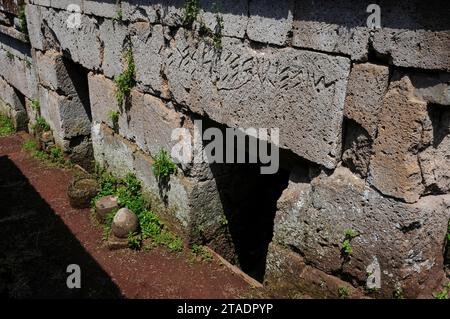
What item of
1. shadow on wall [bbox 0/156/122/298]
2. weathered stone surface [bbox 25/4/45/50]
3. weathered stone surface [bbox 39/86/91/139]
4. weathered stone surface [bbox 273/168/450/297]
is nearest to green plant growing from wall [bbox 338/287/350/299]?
weathered stone surface [bbox 273/168/450/297]

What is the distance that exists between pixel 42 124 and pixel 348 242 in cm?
554

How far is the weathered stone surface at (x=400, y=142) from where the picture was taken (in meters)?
Answer: 2.46

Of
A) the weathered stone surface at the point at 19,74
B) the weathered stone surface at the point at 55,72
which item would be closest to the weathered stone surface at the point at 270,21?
the weathered stone surface at the point at 55,72

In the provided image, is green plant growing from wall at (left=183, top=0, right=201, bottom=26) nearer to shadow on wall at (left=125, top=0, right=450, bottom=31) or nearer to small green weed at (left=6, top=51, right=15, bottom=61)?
shadow on wall at (left=125, top=0, right=450, bottom=31)

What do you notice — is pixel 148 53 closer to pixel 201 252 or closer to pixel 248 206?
pixel 248 206

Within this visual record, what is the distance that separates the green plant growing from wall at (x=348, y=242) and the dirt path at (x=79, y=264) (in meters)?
1.16

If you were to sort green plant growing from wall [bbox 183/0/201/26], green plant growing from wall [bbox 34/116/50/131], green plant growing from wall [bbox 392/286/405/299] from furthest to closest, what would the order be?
green plant growing from wall [bbox 34/116/50/131]
green plant growing from wall [bbox 183/0/201/26]
green plant growing from wall [bbox 392/286/405/299]

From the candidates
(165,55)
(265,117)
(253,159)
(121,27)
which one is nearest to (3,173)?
(121,27)

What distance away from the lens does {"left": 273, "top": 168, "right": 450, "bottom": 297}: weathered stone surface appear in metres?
2.72

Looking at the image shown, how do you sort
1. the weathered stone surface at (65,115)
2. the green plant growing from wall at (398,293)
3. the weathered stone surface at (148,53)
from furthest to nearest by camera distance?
1. the weathered stone surface at (65,115)
2. the weathered stone surface at (148,53)
3. the green plant growing from wall at (398,293)

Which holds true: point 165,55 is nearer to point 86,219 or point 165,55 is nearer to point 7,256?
point 86,219

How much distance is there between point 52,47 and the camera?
611 centimetres

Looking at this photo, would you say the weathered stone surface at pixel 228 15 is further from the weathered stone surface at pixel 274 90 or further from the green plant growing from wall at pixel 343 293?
the green plant growing from wall at pixel 343 293
